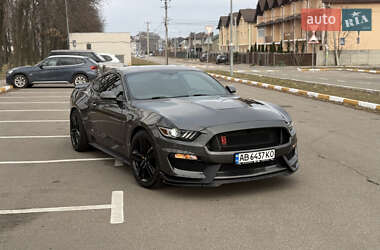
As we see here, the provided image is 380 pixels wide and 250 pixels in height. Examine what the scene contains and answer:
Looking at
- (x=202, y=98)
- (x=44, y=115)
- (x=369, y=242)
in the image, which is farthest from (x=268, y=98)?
(x=369, y=242)

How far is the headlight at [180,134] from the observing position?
509 centimetres

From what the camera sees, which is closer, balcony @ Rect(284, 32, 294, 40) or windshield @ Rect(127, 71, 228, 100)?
windshield @ Rect(127, 71, 228, 100)

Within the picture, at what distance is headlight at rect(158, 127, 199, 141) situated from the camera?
16.7 ft

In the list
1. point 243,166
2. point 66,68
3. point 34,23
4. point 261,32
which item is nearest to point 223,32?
point 261,32

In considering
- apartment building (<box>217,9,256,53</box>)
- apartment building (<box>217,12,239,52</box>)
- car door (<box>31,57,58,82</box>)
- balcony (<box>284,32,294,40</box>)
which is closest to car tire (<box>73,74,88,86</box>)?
car door (<box>31,57,58,82</box>)

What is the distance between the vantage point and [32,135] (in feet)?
31.5

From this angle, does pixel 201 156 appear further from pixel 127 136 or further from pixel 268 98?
pixel 268 98

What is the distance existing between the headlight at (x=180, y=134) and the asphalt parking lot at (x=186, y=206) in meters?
0.66

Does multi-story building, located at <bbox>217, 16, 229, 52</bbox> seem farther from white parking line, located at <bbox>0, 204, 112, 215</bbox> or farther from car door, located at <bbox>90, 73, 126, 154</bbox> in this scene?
white parking line, located at <bbox>0, 204, 112, 215</bbox>

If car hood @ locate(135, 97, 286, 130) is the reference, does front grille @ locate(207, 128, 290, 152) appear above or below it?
below

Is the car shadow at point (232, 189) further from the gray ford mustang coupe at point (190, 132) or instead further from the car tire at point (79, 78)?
the car tire at point (79, 78)

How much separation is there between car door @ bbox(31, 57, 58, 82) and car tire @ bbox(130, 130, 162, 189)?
17.6 meters

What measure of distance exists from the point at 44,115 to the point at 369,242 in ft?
33.8

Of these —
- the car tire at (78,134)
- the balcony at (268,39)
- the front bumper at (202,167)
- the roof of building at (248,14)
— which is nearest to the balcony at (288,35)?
the balcony at (268,39)
